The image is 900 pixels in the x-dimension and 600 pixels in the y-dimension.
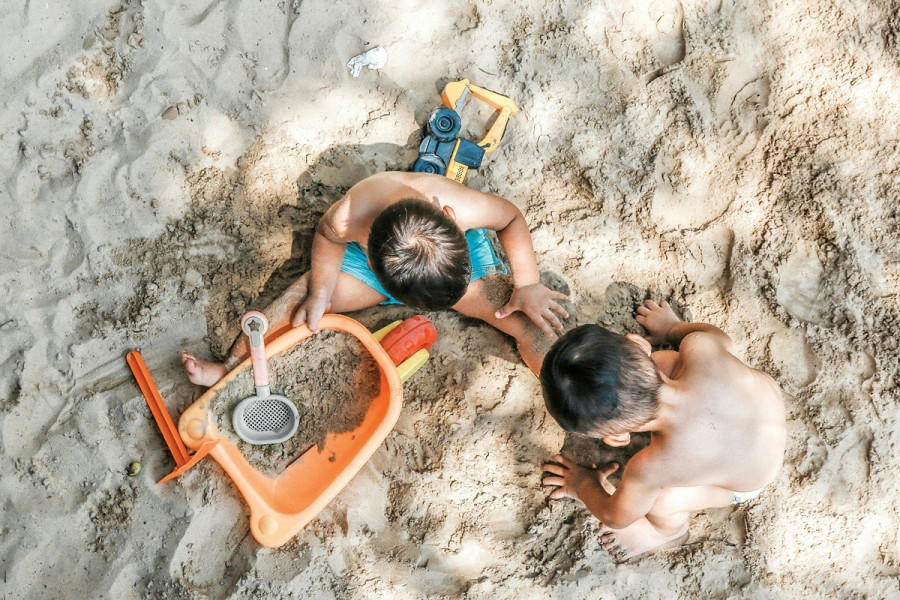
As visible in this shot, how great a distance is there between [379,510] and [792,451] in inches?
41.0

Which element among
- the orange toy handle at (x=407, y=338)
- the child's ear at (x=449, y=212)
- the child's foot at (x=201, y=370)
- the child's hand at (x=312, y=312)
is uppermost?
the child's ear at (x=449, y=212)

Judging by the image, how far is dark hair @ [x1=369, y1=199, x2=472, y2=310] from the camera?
1285 millimetres

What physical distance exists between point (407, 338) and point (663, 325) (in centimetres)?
65

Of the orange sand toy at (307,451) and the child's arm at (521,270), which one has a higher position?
the child's arm at (521,270)

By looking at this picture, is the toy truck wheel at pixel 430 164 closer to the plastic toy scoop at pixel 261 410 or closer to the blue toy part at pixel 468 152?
the blue toy part at pixel 468 152

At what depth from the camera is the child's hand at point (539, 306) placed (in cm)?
161

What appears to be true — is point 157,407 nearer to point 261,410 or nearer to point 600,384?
point 261,410

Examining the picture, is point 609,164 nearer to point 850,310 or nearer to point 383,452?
point 850,310

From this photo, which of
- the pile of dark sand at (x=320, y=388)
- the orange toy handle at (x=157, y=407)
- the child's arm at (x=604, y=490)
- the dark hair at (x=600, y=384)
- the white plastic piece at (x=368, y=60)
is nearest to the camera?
the dark hair at (x=600, y=384)

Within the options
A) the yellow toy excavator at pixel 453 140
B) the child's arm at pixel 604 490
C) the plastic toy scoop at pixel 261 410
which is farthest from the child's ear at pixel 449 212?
the child's arm at pixel 604 490

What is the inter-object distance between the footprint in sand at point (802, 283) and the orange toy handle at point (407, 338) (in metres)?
0.89

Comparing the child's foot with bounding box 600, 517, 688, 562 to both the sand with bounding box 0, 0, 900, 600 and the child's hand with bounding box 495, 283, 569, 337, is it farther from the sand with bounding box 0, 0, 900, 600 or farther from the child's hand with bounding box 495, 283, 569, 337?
the child's hand with bounding box 495, 283, 569, 337

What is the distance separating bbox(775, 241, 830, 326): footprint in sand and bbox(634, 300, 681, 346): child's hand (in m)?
0.27

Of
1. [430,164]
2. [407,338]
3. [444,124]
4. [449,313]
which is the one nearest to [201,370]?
[407,338]
